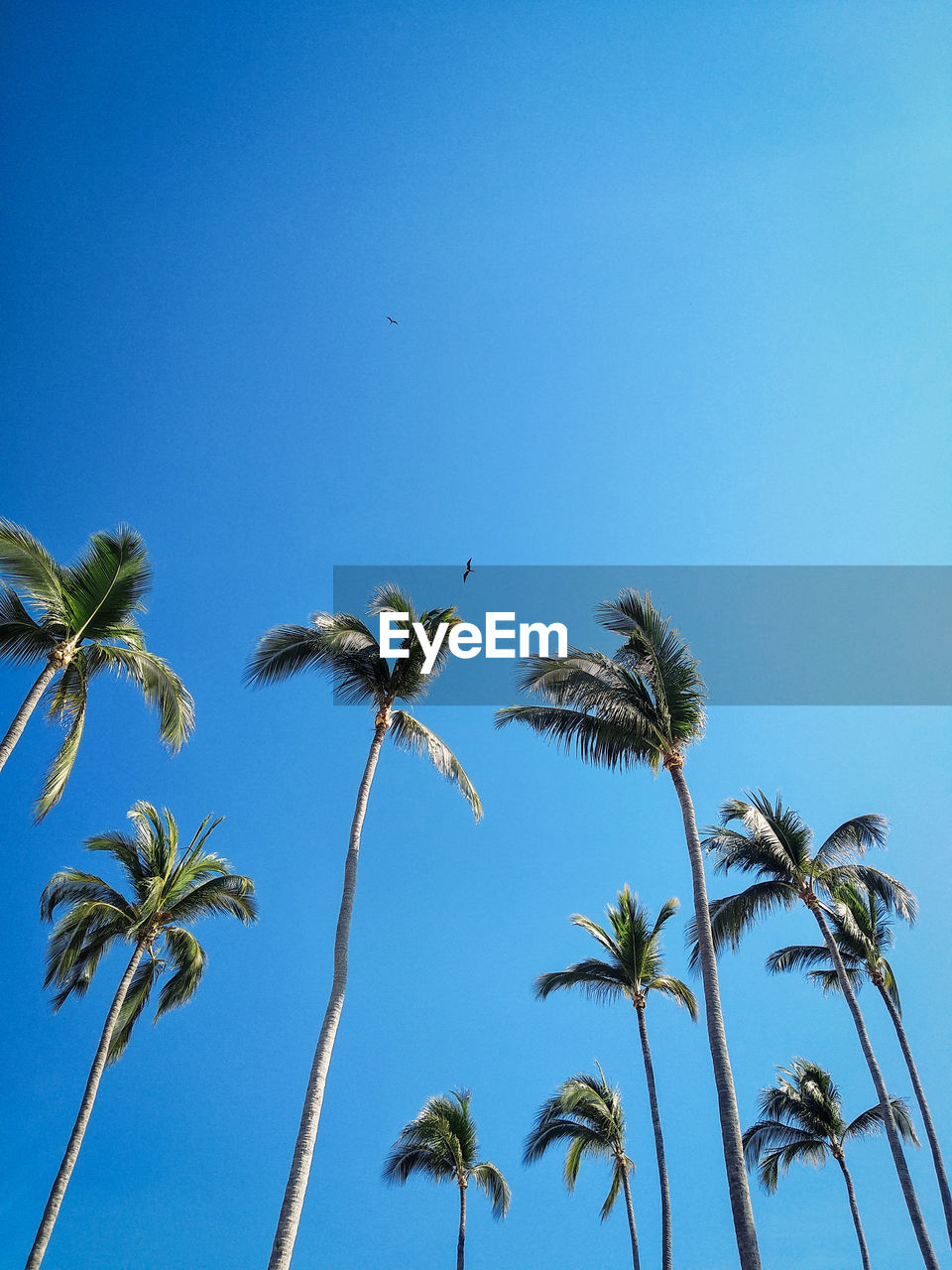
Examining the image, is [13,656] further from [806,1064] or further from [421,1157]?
[806,1064]

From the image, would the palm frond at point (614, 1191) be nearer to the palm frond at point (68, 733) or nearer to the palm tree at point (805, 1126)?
the palm tree at point (805, 1126)

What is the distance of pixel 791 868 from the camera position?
2131cm

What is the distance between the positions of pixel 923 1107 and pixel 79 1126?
22.2m

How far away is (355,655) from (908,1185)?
19.1m

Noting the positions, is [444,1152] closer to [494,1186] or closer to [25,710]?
[494,1186]

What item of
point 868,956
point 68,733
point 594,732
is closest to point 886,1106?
point 868,956

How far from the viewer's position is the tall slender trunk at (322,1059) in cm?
1198

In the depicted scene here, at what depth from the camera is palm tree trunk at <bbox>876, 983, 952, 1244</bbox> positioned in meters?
22.9

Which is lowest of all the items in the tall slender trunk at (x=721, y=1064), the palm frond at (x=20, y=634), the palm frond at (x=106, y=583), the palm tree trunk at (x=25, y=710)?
the tall slender trunk at (x=721, y=1064)

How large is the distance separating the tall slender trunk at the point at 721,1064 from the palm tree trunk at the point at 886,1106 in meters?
8.11

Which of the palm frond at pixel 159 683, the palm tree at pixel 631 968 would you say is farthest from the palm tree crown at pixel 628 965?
the palm frond at pixel 159 683

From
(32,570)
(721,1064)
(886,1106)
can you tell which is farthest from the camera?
(886,1106)

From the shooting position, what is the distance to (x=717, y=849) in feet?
72.1

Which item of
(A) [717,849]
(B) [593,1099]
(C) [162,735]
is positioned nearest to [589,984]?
(B) [593,1099]
